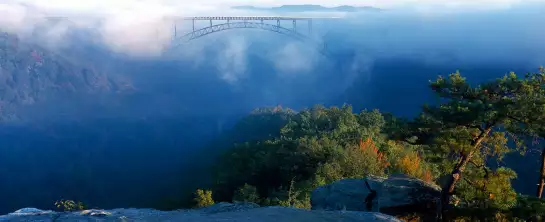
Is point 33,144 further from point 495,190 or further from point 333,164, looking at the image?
point 495,190

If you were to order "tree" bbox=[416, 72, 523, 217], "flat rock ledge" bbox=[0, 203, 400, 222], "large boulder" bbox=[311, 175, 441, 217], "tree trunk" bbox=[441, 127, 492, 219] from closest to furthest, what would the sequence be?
1. "flat rock ledge" bbox=[0, 203, 400, 222]
2. "tree" bbox=[416, 72, 523, 217]
3. "tree trunk" bbox=[441, 127, 492, 219]
4. "large boulder" bbox=[311, 175, 441, 217]

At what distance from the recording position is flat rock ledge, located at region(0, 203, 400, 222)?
6789mm

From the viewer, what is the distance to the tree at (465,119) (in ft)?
33.7

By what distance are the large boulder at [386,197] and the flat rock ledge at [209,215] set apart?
402 cm

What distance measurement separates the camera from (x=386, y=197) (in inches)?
449

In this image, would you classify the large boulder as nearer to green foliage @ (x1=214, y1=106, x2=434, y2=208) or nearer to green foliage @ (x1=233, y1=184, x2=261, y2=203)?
green foliage @ (x1=214, y1=106, x2=434, y2=208)

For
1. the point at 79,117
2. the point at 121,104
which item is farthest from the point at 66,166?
the point at 121,104

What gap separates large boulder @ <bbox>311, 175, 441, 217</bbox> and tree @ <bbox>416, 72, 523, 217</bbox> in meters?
0.48

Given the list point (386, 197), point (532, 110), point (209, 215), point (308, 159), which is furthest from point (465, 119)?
point (308, 159)

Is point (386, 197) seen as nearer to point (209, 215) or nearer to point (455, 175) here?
point (455, 175)

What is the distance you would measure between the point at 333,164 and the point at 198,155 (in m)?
35.9

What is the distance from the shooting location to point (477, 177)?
11.2 meters

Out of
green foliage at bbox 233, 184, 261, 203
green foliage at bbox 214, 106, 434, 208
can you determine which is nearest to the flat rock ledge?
green foliage at bbox 214, 106, 434, 208

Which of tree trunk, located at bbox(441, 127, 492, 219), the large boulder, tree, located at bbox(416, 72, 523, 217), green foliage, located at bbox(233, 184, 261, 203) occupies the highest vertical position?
tree, located at bbox(416, 72, 523, 217)
